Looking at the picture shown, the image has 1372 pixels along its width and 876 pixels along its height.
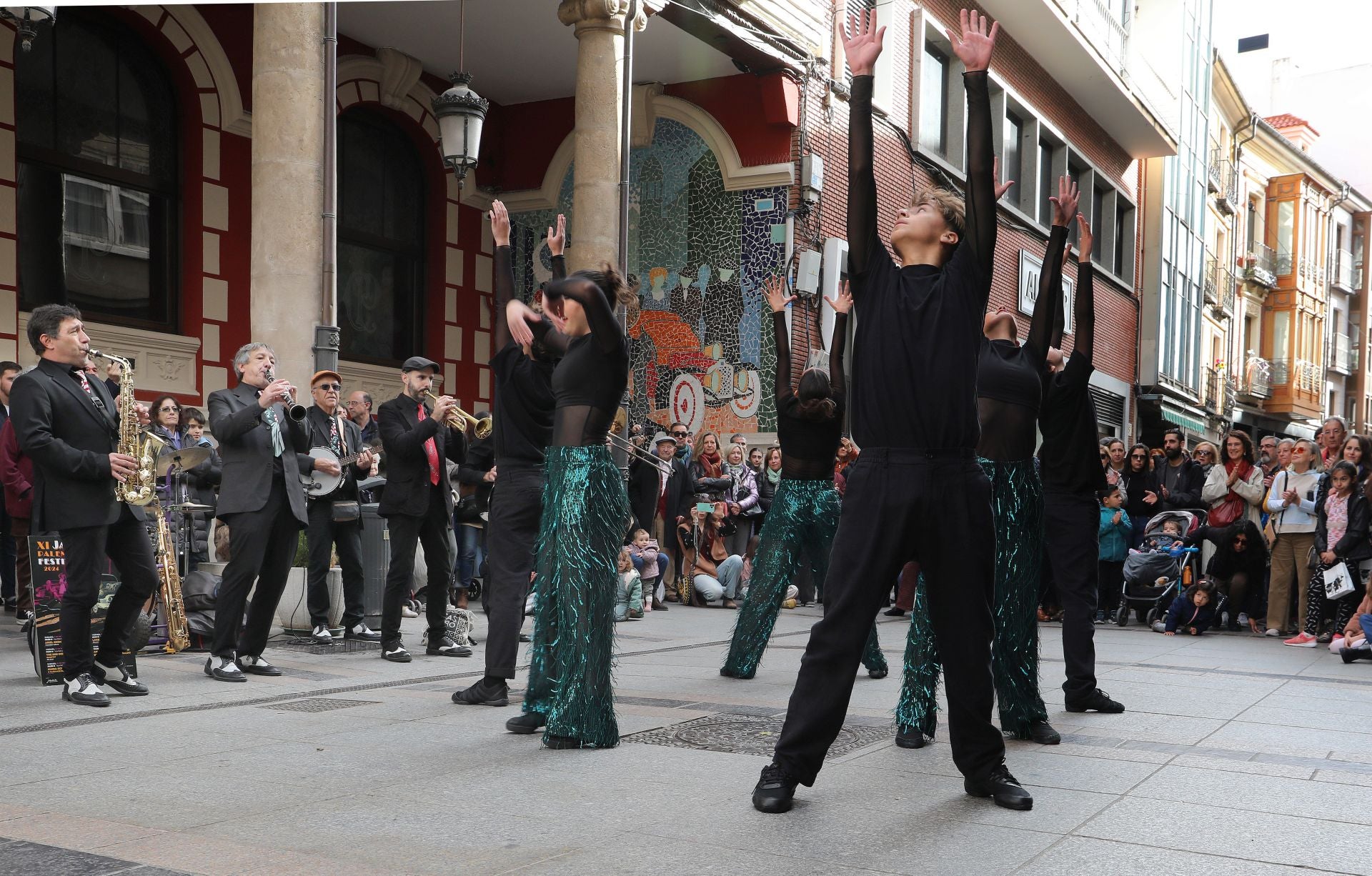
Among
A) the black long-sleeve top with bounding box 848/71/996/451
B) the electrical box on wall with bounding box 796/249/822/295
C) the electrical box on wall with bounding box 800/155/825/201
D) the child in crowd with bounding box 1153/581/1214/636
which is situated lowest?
the child in crowd with bounding box 1153/581/1214/636

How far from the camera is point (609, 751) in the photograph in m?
5.16

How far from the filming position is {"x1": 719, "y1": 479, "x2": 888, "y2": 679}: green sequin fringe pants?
7.52 metres

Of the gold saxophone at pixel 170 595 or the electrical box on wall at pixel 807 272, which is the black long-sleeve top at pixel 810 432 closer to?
the gold saxophone at pixel 170 595

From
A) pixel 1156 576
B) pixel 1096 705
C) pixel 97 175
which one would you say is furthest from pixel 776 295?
pixel 97 175

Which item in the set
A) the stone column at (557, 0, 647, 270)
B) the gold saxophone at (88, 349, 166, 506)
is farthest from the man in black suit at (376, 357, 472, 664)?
the stone column at (557, 0, 647, 270)

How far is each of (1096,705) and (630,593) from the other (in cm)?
575

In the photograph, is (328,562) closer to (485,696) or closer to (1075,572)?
(485,696)

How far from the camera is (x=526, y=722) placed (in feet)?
18.3

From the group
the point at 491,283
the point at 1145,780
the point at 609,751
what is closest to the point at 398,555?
the point at 609,751

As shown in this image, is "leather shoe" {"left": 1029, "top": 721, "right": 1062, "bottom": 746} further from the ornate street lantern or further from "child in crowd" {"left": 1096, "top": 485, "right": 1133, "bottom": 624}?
"child in crowd" {"left": 1096, "top": 485, "right": 1133, "bottom": 624}

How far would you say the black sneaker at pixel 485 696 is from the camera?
20.8ft

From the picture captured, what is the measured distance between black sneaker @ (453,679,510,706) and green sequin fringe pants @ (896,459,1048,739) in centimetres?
203

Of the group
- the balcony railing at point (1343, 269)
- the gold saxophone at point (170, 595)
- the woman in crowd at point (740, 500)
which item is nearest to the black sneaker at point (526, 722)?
the gold saxophone at point (170, 595)

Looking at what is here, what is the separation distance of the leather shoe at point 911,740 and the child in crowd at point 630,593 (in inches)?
241
